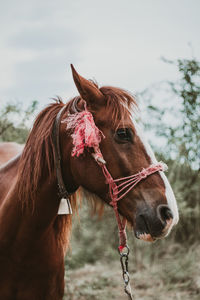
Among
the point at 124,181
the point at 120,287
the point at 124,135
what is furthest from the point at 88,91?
the point at 120,287

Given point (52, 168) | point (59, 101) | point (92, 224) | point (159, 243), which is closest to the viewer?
point (52, 168)

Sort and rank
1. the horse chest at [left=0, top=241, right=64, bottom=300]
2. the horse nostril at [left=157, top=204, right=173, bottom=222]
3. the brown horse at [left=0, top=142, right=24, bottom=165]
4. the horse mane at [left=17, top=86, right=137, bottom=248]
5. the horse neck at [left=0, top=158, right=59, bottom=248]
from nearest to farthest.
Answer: the horse nostril at [left=157, top=204, right=173, bottom=222], the horse mane at [left=17, top=86, right=137, bottom=248], the horse neck at [left=0, top=158, right=59, bottom=248], the horse chest at [left=0, top=241, right=64, bottom=300], the brown horse at [left=0, top=142, right=24, bottom=165]

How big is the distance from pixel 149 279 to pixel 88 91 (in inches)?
182

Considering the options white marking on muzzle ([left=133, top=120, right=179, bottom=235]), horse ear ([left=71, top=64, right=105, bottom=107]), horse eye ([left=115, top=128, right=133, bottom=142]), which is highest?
horse ear ([left=71, top=64, right=105, bottom=107])

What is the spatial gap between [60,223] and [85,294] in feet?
10.7

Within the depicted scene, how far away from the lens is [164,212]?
6.09ft

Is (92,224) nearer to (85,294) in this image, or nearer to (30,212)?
(85,294)

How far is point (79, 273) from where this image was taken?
6.43m

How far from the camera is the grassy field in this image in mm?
5219

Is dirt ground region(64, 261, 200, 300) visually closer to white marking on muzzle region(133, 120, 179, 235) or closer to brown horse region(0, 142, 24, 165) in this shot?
brown horse region(0, 142, 24, 165)

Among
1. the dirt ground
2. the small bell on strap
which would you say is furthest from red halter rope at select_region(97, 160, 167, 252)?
the dirt ground

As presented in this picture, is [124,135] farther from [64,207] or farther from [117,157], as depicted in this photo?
[64,207]

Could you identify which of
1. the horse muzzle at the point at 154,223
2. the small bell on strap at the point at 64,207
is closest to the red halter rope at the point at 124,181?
the horse muzzle at the point at 154,223

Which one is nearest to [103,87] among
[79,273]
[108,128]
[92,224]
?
[108,128]
